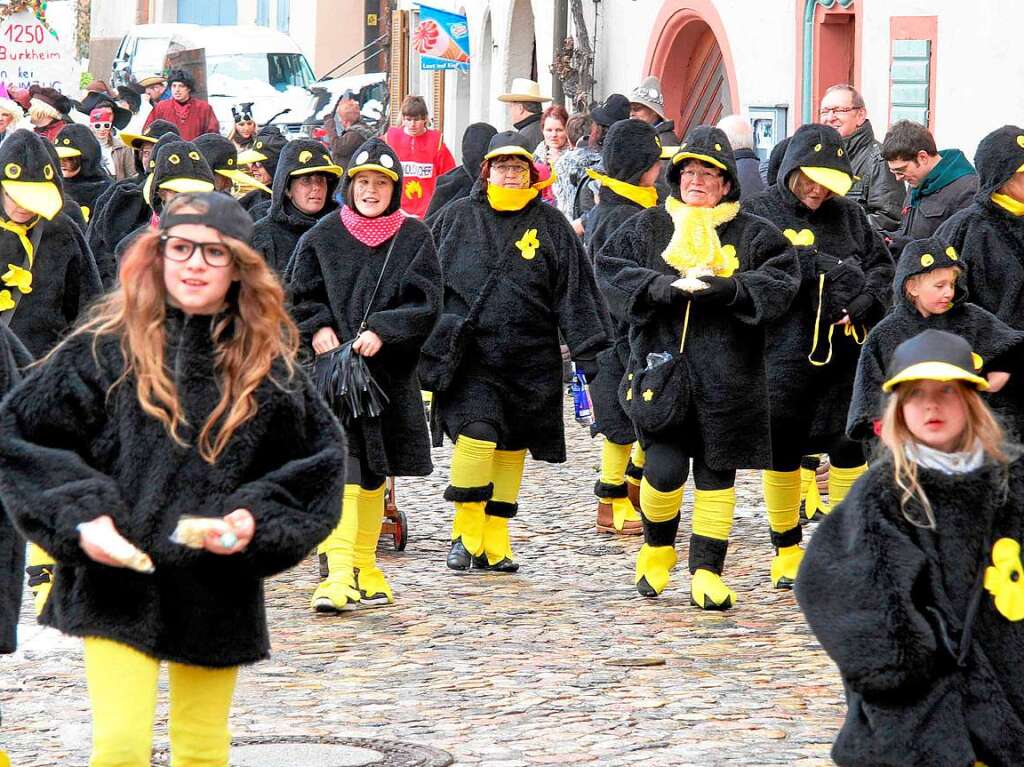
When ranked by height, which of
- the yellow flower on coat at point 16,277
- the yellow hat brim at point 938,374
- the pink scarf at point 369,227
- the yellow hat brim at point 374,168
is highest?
the yellow hat brim at point 374,168

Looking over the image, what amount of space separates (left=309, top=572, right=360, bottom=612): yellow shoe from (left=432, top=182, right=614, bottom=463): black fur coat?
4.10 feet

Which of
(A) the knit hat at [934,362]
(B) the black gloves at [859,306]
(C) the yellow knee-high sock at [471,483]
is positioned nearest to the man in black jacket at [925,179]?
(B) the black gloves at [859,306]

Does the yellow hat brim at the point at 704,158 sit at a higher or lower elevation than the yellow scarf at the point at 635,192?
higher

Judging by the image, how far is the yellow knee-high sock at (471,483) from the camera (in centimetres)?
975

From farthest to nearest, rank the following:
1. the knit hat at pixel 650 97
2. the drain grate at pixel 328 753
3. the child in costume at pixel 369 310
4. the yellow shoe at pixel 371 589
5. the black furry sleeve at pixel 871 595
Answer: the knit hat at pixel 650 97 < the yellow shoe at pixel 371 589 < the child in costume at pixel 369 310 < the drain grate at pixel 328 753 < the black furry sleeve at pixel 871 595

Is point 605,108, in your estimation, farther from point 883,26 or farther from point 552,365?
point 552,365

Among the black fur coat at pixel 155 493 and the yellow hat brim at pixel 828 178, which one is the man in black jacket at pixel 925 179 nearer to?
the yellow hat brim at pixel 828 178

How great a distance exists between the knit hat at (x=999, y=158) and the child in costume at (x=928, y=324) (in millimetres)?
713

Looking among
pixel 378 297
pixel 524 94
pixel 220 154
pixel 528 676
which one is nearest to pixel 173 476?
pixel 528 676

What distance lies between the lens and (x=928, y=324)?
8102 mm

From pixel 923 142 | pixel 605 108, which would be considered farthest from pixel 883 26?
pixel 923 142

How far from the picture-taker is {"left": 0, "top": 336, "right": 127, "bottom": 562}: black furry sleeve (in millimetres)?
4703

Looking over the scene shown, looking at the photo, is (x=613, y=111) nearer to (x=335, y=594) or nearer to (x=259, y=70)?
(x=335, y=594)

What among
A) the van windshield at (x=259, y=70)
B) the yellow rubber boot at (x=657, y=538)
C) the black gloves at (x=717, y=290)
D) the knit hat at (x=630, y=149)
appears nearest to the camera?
the black gloves at (x=717, y=290)
